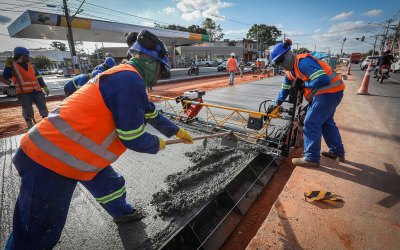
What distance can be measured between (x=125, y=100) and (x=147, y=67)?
405 millimetres

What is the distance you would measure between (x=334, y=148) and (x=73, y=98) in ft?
11.3

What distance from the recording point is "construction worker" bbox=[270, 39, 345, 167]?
2715 millimetres

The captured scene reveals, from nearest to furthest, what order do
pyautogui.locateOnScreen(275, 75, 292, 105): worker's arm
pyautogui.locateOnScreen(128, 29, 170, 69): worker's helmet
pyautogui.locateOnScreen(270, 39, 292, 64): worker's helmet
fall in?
pyautogui.locateOnScreen(128, 29, 170, 69): worker's helmet → pyautogui.locateOnScreen(270, 39, 292, 64): worker's helmet → pyautogui.locateOnScreen(275, 75, 292, 105): worker's arm

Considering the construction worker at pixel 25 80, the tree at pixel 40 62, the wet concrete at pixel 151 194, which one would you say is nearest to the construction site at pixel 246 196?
the wet concrete at pixel 151 194

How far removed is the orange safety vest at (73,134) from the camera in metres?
1.24

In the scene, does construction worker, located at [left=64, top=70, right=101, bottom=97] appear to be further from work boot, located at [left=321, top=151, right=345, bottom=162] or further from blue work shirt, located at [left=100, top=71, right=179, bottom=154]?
work boot, located at [left=321, top=151, right=345, bottom=162]

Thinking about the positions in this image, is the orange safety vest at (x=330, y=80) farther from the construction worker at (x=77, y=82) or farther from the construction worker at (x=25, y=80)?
the construction worker at (x=25, y=80)

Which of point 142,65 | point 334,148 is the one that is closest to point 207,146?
point 334,148

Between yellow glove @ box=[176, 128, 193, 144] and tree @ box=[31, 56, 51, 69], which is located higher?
tree @ box=[31, 56, 51, 69]

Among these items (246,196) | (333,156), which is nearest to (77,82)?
(246,196)

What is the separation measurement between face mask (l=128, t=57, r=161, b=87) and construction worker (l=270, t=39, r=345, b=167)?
197cm

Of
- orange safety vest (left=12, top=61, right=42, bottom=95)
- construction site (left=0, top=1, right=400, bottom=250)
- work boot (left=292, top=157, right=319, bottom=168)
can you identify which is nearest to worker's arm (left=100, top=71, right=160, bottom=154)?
construction site (left=0, top=1, right=400, bottom=250)

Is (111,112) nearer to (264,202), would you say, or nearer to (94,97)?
(94,97)

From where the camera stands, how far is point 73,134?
4.12 feet
